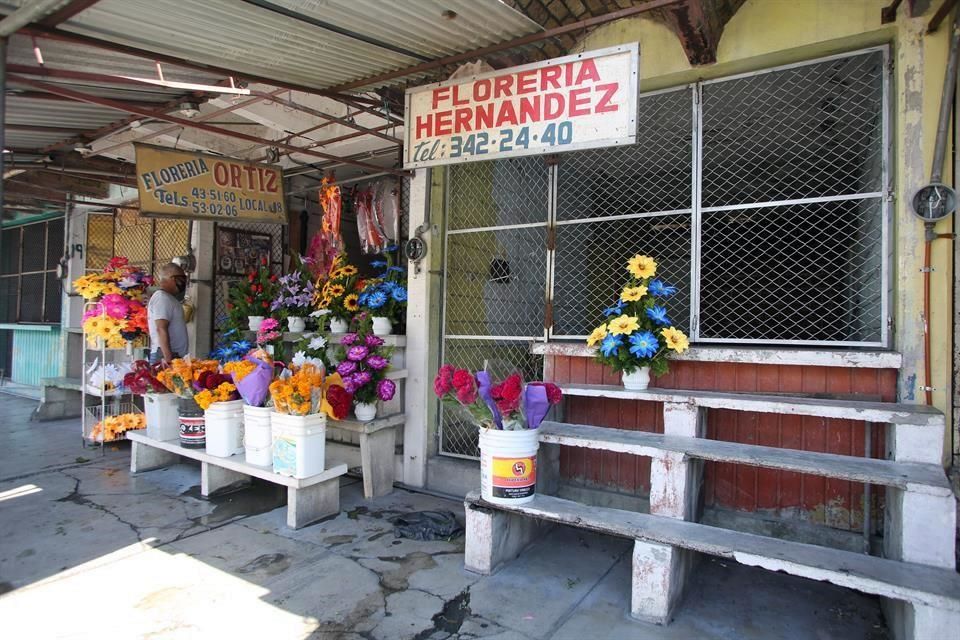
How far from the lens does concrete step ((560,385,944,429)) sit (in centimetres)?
273

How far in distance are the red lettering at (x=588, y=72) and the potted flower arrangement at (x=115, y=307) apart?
17.8ft

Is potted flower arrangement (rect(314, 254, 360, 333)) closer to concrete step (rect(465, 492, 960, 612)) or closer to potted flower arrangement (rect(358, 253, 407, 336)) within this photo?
potted flower arrangement (rect(358, 253, 407, 336))

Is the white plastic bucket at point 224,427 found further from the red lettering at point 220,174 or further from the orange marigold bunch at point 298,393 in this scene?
the red lettering at point 220,174

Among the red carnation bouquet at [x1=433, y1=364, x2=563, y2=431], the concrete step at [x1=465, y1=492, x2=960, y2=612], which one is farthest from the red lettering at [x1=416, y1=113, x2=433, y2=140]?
the concrete step at [x1=465, y1=492, x2=960, y2=612]

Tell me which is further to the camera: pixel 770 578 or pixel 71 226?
pixel 71 226

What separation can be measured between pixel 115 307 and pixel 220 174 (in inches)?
85.4

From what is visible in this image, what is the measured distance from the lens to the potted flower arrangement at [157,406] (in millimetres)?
5133

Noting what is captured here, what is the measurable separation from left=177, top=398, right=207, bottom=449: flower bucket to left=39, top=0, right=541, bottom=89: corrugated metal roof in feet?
9.12

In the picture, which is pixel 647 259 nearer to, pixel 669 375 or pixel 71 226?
pixel 669 375

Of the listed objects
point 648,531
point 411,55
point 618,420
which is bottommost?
point 648,531

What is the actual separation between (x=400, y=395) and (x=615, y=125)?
9.92ft

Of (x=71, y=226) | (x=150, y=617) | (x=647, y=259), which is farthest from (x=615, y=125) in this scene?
(x=71, y=226)

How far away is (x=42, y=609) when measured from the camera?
9.51ft

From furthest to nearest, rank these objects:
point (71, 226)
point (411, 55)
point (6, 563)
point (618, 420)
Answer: point (71, 226), point (618, 420), point (411, 55), point (6, 563)
